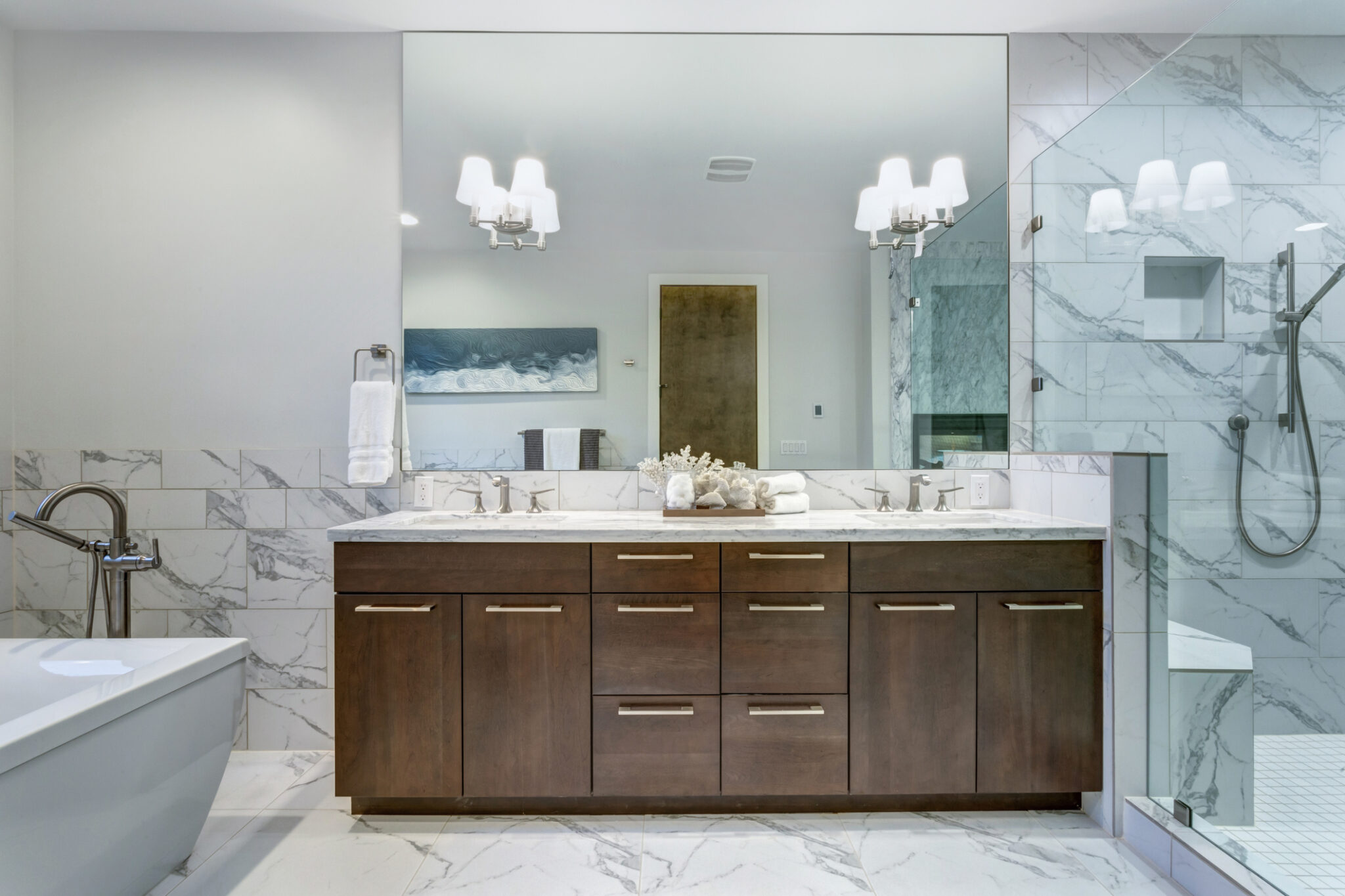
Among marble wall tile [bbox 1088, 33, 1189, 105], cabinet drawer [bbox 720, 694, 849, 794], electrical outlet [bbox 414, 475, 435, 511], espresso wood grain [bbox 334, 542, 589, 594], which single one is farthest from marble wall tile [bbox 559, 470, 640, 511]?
marble wall tile [bbox 1088, 33, 1189, 105]

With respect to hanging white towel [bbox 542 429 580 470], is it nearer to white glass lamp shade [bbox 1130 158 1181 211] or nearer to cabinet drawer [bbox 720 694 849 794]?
cabinet drawer [bbox 720 694 849 794]

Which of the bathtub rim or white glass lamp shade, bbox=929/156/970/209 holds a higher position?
white glass lamp shade, bbox=929/156/970/209

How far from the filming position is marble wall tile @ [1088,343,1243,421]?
1616 millimetres

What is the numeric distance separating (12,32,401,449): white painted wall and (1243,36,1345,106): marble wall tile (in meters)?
2.51

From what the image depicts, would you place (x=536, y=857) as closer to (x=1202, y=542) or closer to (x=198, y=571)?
(x=198, y=571)

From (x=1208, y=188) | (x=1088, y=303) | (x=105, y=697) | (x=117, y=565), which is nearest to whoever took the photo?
(x=105, y=697)

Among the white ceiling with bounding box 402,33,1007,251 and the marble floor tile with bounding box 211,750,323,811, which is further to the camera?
the white ceiling with bounding box 402,33,1007,251

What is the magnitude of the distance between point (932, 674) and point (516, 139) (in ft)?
7.41

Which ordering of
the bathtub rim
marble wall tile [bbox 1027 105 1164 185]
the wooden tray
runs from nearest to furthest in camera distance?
the bathtub rim, marble wall tile [bbox 1027 105 1164 185], the wooden tray

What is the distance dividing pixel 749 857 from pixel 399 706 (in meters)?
1.05

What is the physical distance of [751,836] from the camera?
75.7 inches

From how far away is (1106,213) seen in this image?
206 cm

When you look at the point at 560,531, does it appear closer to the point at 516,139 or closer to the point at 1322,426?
the point at 516,139

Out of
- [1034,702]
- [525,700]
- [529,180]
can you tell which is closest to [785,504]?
[1034,702]
